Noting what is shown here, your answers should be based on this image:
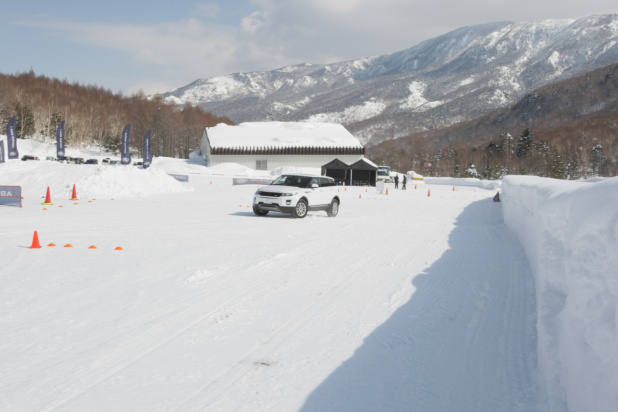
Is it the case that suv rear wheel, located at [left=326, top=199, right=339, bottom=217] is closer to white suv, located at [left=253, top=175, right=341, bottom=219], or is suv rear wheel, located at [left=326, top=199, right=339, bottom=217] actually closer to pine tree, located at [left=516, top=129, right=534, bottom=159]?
white suv, located at [left=253, top=175, right=341, bottom=219]

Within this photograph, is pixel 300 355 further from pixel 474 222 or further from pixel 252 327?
pixel 474 222

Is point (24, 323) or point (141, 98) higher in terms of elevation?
point (141, 98)

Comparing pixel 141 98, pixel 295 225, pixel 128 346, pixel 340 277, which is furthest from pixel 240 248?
pixel 141 98

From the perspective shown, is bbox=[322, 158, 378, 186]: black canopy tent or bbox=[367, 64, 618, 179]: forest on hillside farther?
bbox=[367, 64, 618, 179]: forest on hillside

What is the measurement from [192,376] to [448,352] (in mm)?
2607

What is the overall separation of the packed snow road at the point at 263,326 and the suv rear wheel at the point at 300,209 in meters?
5.79

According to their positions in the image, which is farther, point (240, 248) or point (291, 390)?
point (240, 248)

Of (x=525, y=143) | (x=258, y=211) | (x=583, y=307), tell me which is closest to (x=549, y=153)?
(x=525, y=143)

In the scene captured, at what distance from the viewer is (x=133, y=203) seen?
2206 centimetres

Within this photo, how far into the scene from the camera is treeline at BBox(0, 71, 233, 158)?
90.4 meters

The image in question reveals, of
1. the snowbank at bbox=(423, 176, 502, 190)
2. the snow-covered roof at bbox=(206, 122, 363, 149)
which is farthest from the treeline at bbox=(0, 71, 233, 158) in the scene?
the snowbank at bbox=(423, 176, 502, 190)

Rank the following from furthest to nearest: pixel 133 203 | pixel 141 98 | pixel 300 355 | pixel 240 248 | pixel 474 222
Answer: pixel 141 98 < pixel 133 203 < pixel 474 222 < pixel 240 248 < pixel 300 355

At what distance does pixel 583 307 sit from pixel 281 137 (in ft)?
235

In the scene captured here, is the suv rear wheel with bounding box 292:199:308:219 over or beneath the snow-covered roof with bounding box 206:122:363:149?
beneath
